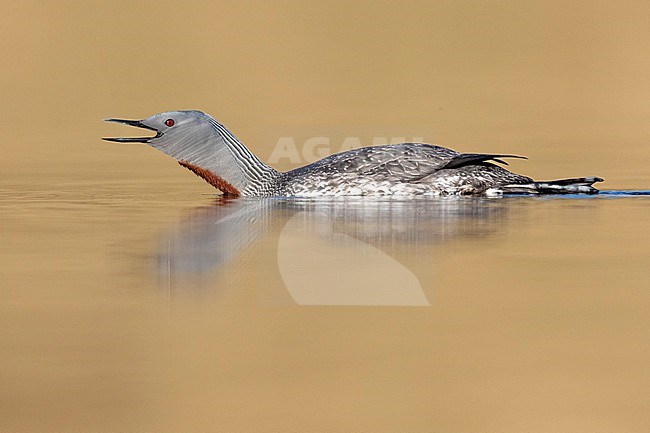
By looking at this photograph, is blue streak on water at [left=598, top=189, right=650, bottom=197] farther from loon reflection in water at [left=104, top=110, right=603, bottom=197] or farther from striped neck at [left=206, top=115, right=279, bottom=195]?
striped neck at [left=206, top=115, right=279, bottom=195]

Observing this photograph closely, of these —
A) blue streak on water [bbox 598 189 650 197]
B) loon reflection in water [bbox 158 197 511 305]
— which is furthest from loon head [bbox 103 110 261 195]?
blue streak on water [bbox 598 189 650 197]

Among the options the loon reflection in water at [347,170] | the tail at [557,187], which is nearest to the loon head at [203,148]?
the loon reflection in water at [347,170]

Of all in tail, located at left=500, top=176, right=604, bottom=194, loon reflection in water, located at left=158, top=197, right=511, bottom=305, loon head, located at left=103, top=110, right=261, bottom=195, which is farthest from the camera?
loon head, located at left=103, top=110, right=261, bottom=195

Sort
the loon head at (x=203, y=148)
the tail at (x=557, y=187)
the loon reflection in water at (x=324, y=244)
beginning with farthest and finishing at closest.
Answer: the loon head at (x=203, y=148) < the tail at (x=557, y=187) < the loon reflection in water at (x=324, y=244)

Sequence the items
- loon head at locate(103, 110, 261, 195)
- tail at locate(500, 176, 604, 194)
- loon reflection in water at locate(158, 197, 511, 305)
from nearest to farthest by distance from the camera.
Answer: loon reflection in water at locate(158, 197, 511, 305)
tail at locate(500, 176, 604, 194)
loon head at locate(103, 110, 261, 195)

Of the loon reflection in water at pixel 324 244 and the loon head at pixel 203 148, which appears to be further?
the loon head at pixel 203 148

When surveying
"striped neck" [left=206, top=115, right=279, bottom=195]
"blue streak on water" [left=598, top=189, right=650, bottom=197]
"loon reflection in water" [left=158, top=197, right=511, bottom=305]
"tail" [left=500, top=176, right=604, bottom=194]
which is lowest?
"loon reflection in water" [left=158, top=197, right=511, bottom=305]

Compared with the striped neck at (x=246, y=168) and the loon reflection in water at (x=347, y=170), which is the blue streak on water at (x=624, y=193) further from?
the striped neck at (x=246, y=168)

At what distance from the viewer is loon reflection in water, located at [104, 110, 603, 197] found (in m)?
10.5

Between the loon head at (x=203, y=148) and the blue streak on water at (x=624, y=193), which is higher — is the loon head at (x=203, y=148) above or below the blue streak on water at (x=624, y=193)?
above

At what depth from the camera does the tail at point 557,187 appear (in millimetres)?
10461

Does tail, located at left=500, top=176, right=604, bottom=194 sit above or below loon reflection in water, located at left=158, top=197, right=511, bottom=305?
above

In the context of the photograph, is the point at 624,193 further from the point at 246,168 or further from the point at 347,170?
the point at 246,168

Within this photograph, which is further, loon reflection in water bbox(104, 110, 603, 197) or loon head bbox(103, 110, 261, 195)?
loon head bbox(103, 110, 261, 195)
